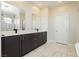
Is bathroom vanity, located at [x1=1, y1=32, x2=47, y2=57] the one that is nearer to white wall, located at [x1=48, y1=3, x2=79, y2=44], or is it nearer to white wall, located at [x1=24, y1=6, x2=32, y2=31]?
white wall, located at [x1=24, y1=6, x2=32, y2=31]

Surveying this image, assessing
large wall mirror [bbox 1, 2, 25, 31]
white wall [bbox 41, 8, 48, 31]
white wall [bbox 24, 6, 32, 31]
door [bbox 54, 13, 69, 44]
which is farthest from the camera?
white wall [bbox 41, 8, 48, 31]

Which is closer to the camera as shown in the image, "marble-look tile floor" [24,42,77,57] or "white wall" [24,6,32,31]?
"marble-look tile floor" [24,42,77,57]

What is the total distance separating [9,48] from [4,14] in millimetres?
921

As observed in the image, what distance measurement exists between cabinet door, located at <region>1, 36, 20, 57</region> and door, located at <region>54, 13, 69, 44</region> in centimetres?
372

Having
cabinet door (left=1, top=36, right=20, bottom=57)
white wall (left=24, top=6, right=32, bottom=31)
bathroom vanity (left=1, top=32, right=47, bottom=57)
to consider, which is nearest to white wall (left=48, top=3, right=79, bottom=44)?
white wall (left=24, top=6, right=32, bottom=31)

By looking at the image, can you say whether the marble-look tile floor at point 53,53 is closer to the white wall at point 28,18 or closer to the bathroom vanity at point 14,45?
the bathroom vanity at point 14,45

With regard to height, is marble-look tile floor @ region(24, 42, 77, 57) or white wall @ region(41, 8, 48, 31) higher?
white wall @ region(41, 8, 48, 31)

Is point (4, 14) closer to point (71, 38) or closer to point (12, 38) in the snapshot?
point (12, 38)

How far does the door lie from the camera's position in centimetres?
642

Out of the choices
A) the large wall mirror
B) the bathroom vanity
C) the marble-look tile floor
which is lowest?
the marble-look tile floor

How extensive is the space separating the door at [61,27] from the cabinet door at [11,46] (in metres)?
3.72

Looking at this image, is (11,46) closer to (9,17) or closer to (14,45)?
(14,45)

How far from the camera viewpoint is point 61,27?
668 centimetres

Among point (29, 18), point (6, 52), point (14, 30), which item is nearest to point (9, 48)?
point (6, 52)
